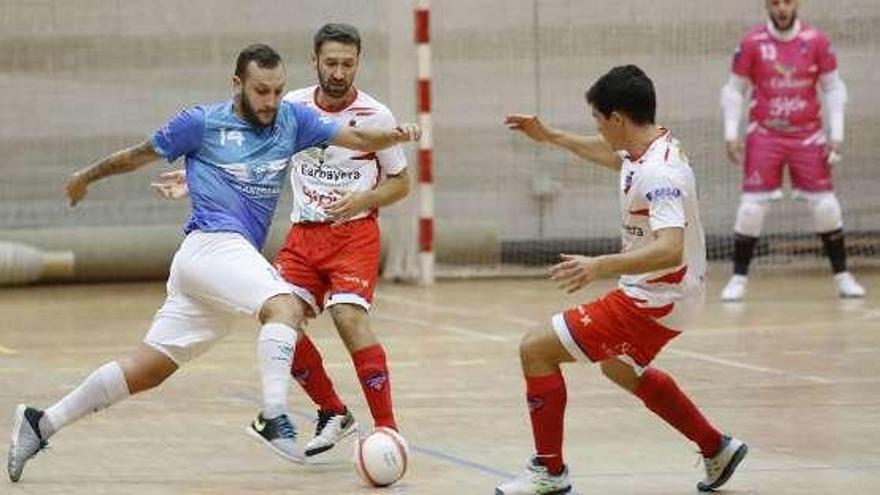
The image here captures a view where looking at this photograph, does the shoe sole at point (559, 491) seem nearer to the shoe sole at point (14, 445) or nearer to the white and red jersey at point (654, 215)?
the white and red jersey at point (654, 215)

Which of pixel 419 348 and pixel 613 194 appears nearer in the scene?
pixel 419 348

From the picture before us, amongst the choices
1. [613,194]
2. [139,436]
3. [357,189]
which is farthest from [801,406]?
[613,194]

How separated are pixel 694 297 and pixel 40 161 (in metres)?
11.8

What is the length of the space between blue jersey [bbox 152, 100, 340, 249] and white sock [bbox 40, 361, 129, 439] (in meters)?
0.71

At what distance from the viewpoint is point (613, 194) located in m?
19.2

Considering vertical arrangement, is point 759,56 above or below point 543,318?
above

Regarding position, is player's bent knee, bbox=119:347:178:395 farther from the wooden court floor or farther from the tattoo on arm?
the tattoo on arm

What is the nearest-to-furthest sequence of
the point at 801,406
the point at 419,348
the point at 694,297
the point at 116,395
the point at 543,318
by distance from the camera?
1. the point at 694,297
2. the point at 116,395
3. the point at 801,406
4. the point at 419,348
5. the point at 543,318

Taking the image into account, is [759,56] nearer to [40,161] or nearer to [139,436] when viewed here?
[40,161]

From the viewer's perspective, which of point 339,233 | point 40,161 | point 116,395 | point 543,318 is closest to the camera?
point 116,395

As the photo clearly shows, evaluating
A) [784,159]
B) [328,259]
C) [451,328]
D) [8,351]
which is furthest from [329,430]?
[784,159]

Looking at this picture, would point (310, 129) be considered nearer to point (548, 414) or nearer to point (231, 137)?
point (231, 137)

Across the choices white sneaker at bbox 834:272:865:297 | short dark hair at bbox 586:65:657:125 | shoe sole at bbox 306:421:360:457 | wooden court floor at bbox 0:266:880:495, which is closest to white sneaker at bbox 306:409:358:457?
shoe sole at bbox 306:421:360:457

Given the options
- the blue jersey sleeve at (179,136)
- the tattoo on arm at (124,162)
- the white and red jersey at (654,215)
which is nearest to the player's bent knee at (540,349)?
the white and red jersey at (654,215)
